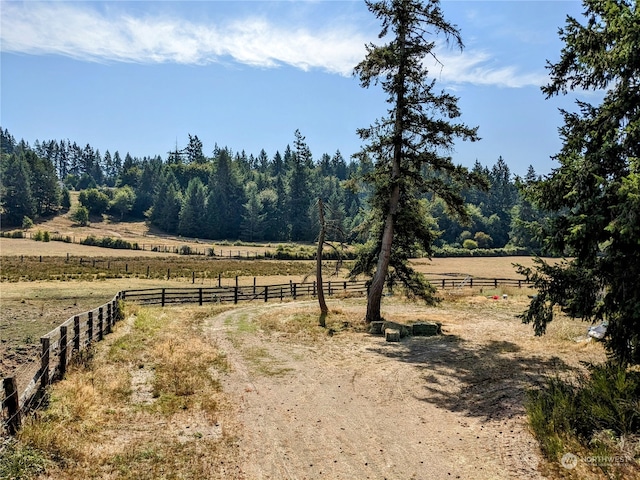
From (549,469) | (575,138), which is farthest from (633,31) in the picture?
(549,469)

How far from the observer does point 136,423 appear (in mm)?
8742

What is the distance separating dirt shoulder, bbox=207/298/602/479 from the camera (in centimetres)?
733

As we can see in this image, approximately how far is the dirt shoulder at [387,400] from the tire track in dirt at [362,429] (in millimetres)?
20

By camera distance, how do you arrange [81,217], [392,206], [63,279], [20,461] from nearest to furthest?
[20,461] → [392,206] → [63,279] → [81,217]

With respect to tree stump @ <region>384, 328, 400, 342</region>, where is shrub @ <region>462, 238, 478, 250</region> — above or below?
above

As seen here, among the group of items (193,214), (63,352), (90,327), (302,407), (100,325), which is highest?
(193,214)

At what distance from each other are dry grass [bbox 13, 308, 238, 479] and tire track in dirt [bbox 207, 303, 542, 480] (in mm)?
561

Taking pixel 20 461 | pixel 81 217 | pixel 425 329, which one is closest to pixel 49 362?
pixel 20 461

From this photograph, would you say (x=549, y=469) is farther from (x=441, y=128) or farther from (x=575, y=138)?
(x=441, y=128)

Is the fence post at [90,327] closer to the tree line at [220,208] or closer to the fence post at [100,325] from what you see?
the fence post at [100,325]

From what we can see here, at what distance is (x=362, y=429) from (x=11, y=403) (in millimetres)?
6368

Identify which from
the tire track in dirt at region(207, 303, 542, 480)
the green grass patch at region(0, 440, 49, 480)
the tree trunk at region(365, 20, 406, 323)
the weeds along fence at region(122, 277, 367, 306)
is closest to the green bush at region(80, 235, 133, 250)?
the weeds along fence at region(122, 277, 367, 306)

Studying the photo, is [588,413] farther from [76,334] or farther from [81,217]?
[81,217]

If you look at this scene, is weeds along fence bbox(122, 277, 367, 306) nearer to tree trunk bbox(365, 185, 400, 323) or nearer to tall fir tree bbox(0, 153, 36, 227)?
tree trunk bbox(365, 185, 400, 323)
